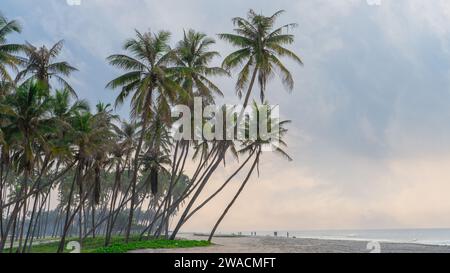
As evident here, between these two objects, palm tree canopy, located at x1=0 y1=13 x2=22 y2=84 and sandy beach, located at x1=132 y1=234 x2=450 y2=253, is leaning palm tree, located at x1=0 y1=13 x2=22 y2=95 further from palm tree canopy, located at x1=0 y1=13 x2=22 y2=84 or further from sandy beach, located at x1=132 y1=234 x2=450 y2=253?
sandy beach, located at x1=132 y1=234 x2=450 y2=253

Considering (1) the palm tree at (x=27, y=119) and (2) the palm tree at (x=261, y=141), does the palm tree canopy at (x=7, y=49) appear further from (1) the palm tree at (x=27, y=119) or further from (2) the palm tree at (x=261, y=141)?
(2) the palm tree at (x=261, y=141)

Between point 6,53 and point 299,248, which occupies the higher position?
point 6,53

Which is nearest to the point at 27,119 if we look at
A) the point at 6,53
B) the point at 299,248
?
the point at 6,53

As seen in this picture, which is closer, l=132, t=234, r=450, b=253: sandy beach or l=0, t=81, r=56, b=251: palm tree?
l=132, t=234, r=450, b=253: sandy beach

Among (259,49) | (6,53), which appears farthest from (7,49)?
(259,49)

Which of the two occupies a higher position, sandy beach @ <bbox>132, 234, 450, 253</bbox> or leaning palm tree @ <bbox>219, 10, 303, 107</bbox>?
leaning palm tree @ <bbox>219, 10, 303, 107</bbox>

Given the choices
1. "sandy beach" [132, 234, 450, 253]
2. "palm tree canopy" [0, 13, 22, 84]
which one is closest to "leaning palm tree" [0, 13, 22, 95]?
"palm tree canopy" [0, 13, 22, 84]

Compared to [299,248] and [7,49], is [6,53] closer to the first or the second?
[7,49]

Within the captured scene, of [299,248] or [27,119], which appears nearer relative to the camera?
[27,119]

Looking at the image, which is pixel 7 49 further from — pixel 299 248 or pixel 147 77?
pixel 299 248

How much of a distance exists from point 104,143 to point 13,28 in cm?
1126

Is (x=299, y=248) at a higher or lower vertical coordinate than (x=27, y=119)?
lower

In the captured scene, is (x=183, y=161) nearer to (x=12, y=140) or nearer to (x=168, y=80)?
(x=168, y=80)

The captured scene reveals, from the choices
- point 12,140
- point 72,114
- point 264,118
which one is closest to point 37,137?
point 12,140
